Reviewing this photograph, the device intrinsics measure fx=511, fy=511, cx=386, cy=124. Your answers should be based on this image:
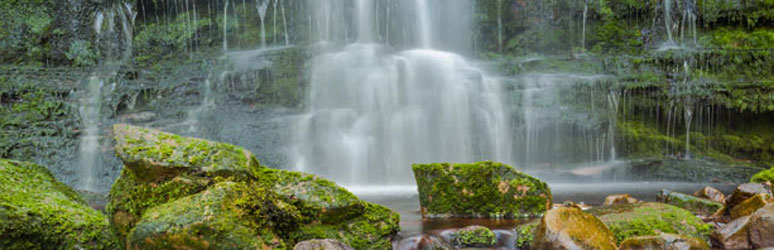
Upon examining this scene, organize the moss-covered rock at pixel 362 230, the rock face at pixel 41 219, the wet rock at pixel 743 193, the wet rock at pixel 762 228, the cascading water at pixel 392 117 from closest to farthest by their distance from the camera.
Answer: the rock face at pixel 41 219
the moss-covered rock at pixel 362 230
the wet rock at pixel 762 228
the wet rock at pixel 743 193
the cascading water at pixel 392 117

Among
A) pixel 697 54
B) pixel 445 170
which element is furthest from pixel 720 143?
pixel 445 170

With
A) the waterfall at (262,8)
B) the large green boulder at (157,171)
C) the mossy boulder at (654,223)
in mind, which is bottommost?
the mossy boulder at (654,223)

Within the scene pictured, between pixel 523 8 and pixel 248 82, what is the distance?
10.0m

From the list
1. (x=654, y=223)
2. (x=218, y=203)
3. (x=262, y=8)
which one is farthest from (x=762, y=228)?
(x=262, y=8)

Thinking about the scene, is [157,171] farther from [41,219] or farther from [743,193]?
[743,193]

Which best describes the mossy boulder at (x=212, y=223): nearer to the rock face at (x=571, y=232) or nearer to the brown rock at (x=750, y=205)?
the rock face at (x=571, y=232)

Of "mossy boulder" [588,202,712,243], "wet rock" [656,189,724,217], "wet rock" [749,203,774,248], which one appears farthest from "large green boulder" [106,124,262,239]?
"wet rock" [656,189,724,217]

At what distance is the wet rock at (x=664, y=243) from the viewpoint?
4504mm

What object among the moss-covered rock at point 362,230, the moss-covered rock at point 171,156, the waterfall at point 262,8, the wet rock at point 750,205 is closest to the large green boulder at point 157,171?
the moss-covered rock at point 171,156

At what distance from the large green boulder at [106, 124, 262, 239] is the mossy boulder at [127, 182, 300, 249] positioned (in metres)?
0.23

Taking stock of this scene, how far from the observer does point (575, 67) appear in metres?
16.5

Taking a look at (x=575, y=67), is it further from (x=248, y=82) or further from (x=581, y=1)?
(x=248, y=82)

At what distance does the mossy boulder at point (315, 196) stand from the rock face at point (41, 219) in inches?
57.1

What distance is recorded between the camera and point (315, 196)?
4.49 metres
